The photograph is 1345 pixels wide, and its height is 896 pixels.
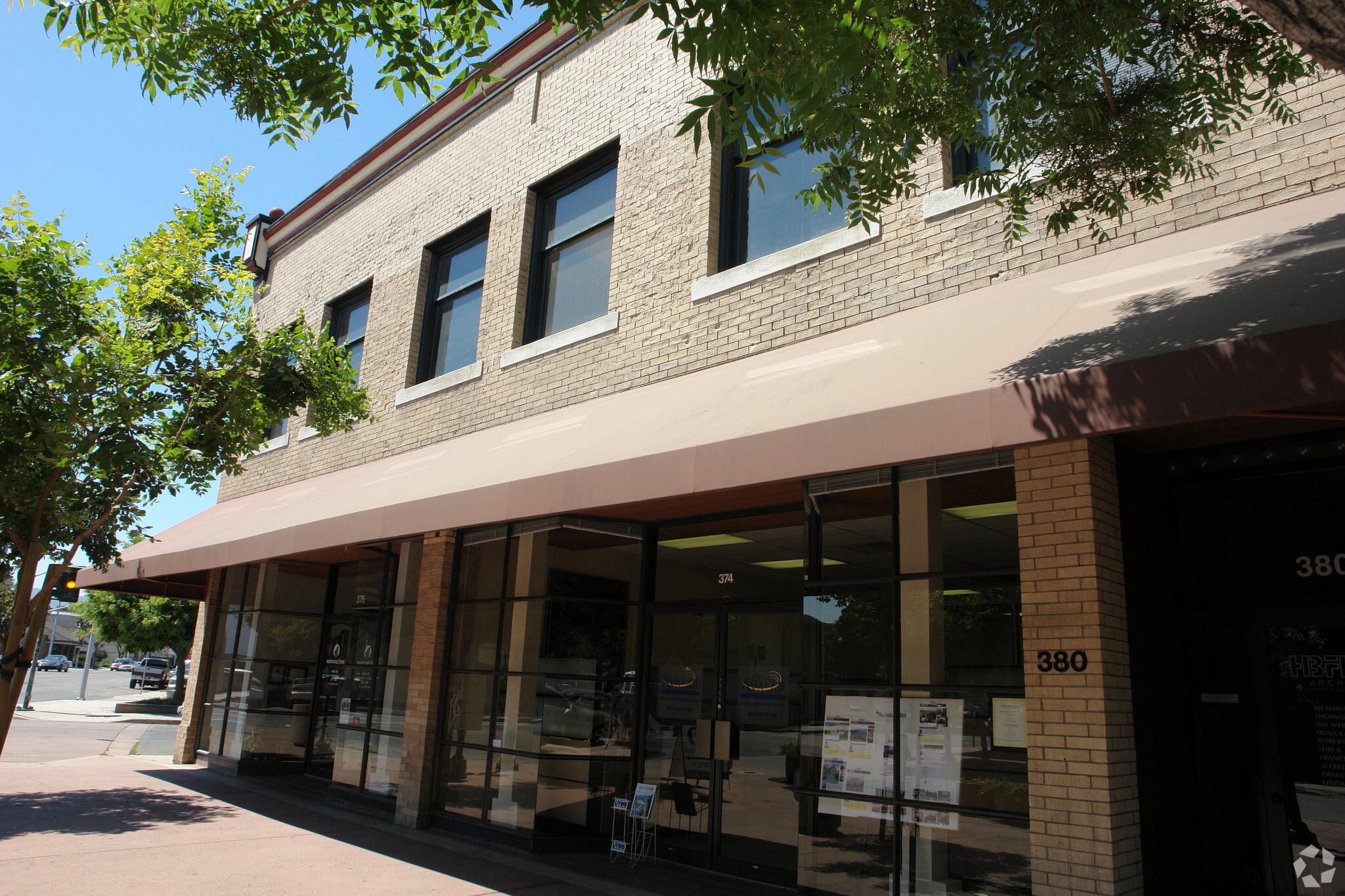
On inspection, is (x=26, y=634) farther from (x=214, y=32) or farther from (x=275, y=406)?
(x=214, y=32)

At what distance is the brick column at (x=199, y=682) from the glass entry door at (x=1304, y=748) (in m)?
14.6

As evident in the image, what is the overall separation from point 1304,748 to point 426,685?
7831 millimetres

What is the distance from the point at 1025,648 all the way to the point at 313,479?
36.8 ft

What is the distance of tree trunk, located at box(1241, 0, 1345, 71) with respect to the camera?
117 inches

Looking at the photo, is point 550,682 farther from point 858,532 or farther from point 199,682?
point 199,682

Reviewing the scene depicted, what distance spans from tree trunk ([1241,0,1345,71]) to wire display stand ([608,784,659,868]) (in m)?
6.88

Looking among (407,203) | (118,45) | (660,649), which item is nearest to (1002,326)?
(660,649)

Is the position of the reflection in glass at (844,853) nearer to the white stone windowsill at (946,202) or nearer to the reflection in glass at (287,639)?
the white stone windowsill at (946,202)

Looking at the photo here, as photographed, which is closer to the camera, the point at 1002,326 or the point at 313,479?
the point at 1002,326

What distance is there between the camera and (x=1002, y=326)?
568cm

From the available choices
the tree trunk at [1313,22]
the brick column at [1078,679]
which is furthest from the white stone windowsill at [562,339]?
the tree trunk at [1313,22]

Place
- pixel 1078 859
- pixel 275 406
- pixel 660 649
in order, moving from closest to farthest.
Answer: pixel 1078 859 → pixel 660 649 → pixel 275 406

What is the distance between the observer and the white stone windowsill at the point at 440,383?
11.3 m

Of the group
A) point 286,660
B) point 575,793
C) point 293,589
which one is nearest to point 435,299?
point 293,589
